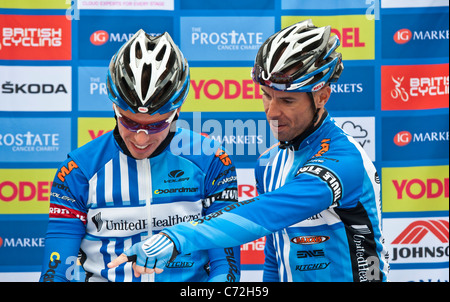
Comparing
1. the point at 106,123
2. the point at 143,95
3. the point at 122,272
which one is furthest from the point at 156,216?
the point at 106,123

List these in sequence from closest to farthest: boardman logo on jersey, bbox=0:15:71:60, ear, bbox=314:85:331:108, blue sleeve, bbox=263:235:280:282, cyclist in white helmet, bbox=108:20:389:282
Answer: cyclist in white helmet, bbox=108:20:389:282
ear, bbox=314:85:331:108
blue sleeve, bbox=263:235:280:282
boardman logo on jersey, bbox=0:15:71:60

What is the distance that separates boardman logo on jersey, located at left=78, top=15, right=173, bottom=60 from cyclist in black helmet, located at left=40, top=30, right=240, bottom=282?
1.53 meters

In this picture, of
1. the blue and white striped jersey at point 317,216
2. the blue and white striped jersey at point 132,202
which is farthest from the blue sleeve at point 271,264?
the blue and white striped jersey at point 132,202

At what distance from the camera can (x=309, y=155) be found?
5.30 ft

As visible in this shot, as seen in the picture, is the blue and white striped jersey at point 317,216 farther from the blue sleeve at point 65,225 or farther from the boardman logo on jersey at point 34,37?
the boardman logo on jersey at point 34,37

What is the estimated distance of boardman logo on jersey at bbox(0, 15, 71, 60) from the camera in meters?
3.14

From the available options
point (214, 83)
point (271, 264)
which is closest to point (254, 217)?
point (271, 264)

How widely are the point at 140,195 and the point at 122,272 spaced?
9.7 inches

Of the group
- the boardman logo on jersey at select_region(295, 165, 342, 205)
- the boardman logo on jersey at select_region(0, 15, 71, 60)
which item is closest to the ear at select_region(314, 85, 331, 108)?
the boardman logo on jersey at select_region(295, 165, 342, 205)

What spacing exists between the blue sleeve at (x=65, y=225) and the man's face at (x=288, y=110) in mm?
622

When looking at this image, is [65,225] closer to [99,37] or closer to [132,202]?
[132,202]

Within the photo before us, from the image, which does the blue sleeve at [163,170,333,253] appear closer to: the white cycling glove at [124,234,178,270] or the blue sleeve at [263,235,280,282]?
the white cycling glove at [124,234,178,270]
